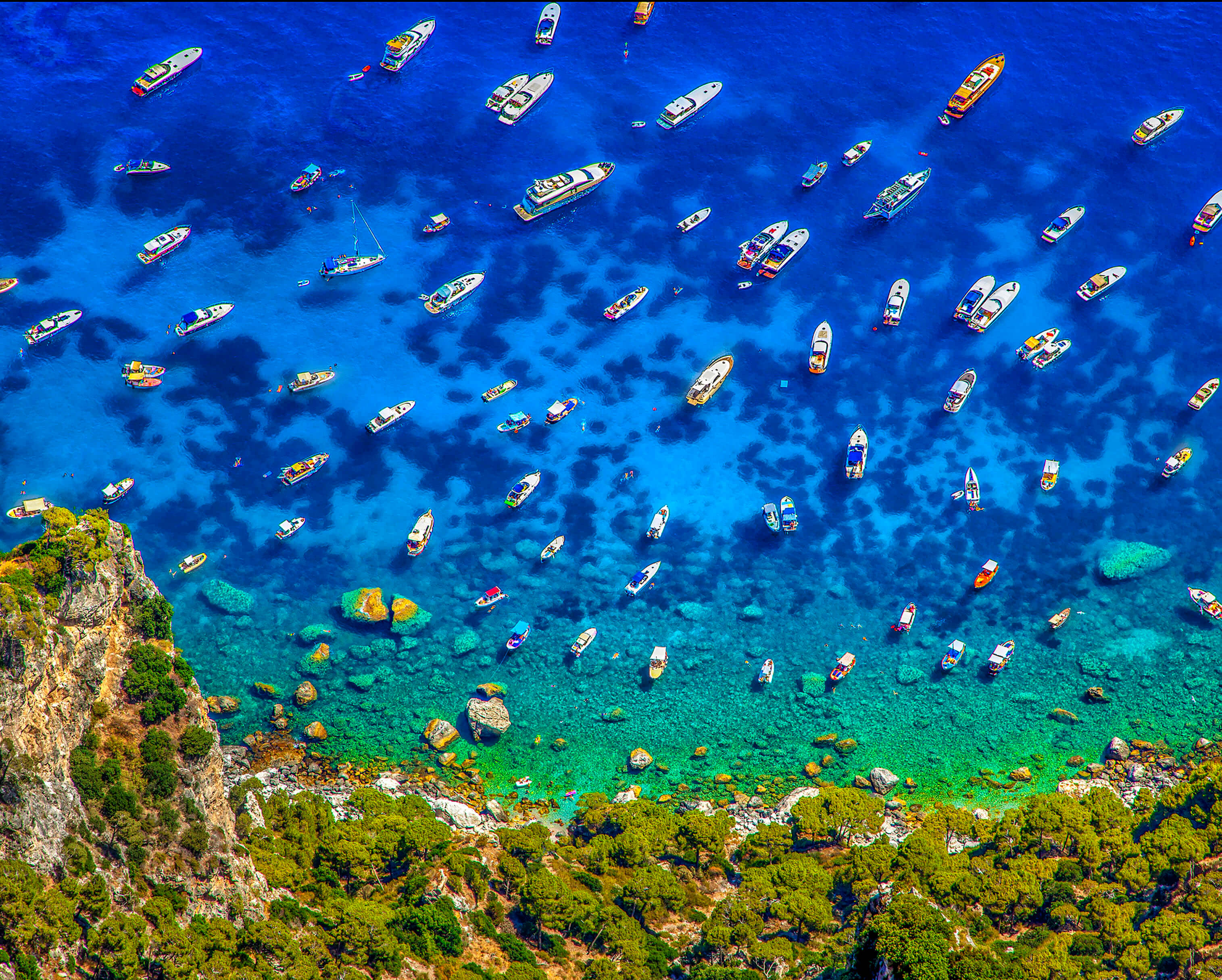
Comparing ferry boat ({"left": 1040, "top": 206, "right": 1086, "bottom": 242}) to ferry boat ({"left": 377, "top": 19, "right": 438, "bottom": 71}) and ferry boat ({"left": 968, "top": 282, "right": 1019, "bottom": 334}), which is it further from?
ferry boat ({"left": 377, "top": 19, "right": 438, "bottom": 71})

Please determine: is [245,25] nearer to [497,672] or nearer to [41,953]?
[497,672]

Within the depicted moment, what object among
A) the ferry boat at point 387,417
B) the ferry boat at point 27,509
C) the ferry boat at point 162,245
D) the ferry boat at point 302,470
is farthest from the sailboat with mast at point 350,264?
the ferry boat at point 27,509

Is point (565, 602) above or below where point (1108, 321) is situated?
below

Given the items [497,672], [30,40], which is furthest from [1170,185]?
[30,40]

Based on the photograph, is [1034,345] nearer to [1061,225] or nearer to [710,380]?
[1061,225]

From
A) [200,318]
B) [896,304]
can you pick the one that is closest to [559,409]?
[896,304]

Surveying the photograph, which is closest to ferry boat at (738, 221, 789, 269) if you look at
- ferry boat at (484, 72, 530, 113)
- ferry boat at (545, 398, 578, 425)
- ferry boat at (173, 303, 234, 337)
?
ferry boat at (545, 398, 578, 425)

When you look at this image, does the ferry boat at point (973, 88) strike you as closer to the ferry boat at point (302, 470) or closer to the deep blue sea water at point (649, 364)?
the deep blue sea water at point (649, 364)
